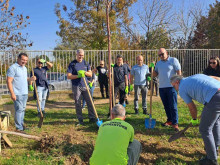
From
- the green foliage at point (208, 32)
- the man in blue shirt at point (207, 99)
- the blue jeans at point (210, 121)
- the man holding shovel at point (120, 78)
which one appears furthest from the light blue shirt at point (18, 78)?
the green foliage at point (208, 32)

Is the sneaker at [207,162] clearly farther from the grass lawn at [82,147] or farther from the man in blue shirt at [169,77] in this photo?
the man in blue shirt at [169,77]

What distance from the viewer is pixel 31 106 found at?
7.44 meters

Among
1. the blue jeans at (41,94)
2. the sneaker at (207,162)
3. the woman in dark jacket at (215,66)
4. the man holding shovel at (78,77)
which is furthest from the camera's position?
the blue jeans at (41,94)

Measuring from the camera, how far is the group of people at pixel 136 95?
229 centimetres

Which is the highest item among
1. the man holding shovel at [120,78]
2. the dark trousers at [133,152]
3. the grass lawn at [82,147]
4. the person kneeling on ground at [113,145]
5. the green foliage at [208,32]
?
the green foliage at [208,32]

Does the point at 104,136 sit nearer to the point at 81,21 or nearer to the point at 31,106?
the point at 31,106

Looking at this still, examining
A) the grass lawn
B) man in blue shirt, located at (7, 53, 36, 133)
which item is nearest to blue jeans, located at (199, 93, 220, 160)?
the grass lawn

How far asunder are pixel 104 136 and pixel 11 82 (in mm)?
2865

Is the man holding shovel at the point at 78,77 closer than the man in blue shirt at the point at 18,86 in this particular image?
No

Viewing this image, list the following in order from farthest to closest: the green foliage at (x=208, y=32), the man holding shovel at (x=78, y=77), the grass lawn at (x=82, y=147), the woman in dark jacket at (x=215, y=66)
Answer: the green foliage at (x=208, y=32)
the man holding shovel at (x=78, y=77)
the woman in dark jacket at (x=215, y=66)
the grass lawn at (x=82, y=147)

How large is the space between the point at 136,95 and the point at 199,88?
3.09 metres

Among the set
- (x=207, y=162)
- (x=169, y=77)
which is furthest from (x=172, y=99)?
(x=207, y=162)

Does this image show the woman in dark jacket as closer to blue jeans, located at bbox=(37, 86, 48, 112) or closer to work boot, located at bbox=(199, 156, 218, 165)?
work boot, located at bbox=(199, 156, 218, 165)

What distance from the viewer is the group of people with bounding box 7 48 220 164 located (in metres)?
2.29
